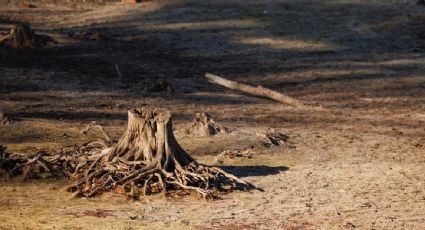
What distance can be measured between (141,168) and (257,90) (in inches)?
352

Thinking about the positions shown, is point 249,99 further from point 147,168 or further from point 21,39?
point 147,168

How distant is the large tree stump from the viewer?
10180 millimetres

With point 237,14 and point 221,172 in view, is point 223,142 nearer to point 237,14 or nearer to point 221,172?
point 221,172

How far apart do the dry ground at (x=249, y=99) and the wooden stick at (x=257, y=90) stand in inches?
8.6

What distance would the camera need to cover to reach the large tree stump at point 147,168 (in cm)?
1018

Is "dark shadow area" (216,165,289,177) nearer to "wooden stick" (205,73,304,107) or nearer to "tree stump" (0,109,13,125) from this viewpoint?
"tree stump" (0,109,13,125)

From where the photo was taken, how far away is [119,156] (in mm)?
10695

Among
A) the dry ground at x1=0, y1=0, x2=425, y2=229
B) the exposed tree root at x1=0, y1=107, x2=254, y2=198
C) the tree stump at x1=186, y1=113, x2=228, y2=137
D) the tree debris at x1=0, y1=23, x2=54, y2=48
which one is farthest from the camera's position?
the tree debris at x1=0, y1=23, x2=54, y2=48

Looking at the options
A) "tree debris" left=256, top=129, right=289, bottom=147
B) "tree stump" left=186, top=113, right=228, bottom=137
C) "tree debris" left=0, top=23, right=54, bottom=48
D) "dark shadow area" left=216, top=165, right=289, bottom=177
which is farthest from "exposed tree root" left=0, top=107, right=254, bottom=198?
"tree debris" left=0, top=23, right=54, bottom=48

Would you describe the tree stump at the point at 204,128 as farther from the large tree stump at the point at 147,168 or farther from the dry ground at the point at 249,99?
the large tree stump at the point at 147,168

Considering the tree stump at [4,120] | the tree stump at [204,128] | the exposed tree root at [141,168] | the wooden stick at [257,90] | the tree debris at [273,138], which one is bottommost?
the wooden stick at [257,90]

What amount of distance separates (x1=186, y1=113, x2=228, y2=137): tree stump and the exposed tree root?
3129 mm

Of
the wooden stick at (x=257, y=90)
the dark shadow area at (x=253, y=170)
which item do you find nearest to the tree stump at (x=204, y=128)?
the dark shadow area at (x=253, y=170)

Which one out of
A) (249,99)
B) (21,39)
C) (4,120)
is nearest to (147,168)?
(4,120)
